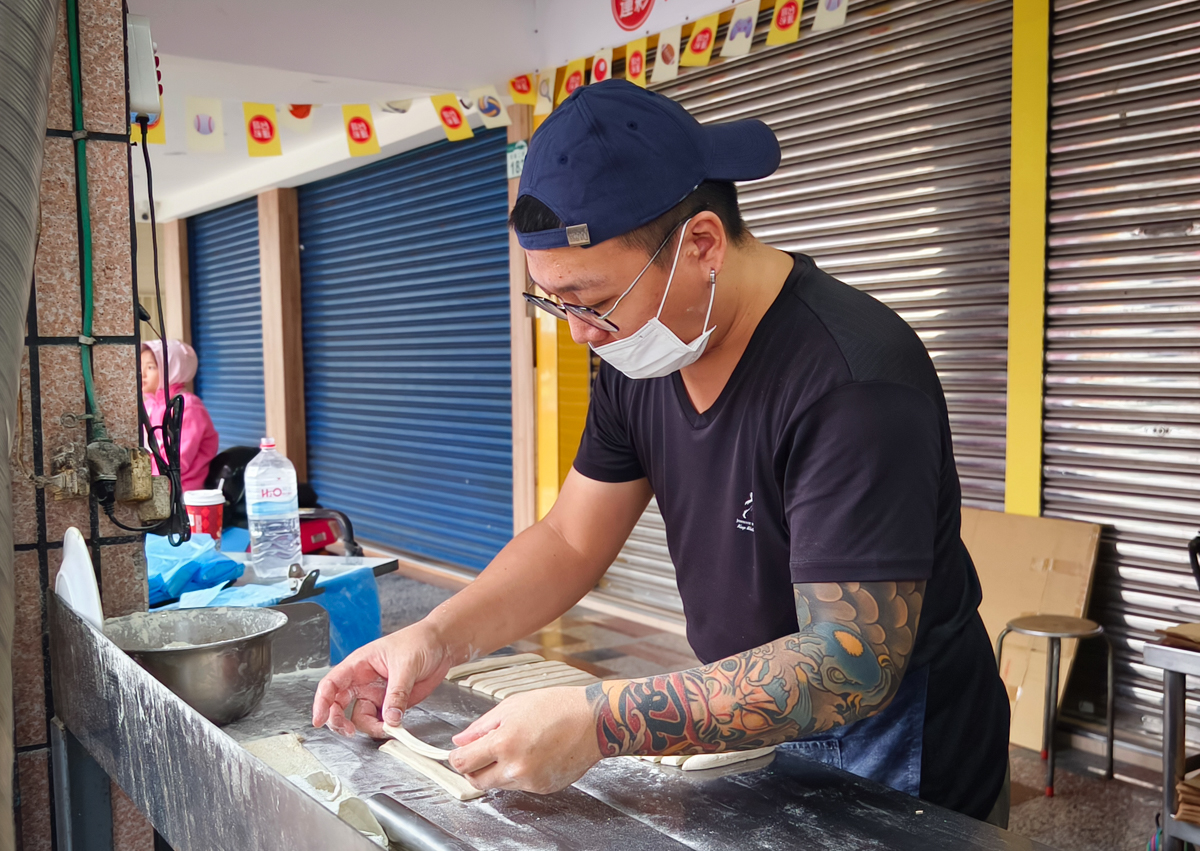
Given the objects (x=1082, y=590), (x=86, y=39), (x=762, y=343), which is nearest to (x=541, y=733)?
(x=762, y=343)

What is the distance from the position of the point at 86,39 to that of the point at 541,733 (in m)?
1.70

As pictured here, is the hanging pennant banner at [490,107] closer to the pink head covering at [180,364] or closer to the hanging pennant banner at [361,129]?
the hanging pennant banner at [361,129]

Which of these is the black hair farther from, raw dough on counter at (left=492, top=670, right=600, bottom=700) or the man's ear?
raw dough on counter at (left=492, top=670, right=600, bottom=700)

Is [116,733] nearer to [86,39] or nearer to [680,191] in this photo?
[680,191]

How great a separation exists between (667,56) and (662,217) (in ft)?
13.7

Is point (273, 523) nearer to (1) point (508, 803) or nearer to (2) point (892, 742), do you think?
(1) point (508, 803)

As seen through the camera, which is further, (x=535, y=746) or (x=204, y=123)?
(x=204, y=123)

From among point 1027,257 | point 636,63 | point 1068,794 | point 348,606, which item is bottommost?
point 1068,794

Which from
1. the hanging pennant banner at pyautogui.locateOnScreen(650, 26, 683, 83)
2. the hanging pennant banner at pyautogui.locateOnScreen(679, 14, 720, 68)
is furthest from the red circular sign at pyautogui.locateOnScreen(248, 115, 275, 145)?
the hanging pennant banner at pyautogui.locateOnScreen(679, 14, 720, 68)

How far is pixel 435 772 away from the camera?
4.53 feet

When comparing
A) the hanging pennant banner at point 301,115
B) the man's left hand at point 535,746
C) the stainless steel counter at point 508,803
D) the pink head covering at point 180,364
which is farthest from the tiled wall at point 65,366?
the hanging pennant banner at point 301,115

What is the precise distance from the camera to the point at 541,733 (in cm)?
116

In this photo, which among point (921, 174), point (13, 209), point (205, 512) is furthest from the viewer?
point (921, 174)

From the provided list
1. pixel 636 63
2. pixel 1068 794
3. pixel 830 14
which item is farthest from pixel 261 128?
pixel 1068 794
